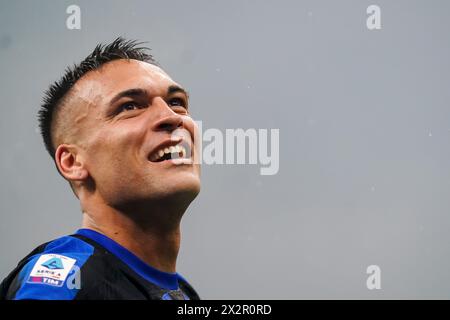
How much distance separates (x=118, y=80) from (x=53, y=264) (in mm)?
Result: 1486

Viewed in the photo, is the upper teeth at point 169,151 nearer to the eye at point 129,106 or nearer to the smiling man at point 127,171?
the smiling man at point 127,171

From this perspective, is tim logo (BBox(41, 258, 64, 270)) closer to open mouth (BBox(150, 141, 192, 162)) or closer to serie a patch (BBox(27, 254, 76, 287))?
serie a patch (BBox(27, 254, 76, 287))

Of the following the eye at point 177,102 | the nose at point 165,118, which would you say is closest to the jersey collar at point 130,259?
the nose at point 165,118

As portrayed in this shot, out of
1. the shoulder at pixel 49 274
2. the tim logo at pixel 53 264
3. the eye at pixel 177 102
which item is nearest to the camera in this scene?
the shoulder at pixel 49 274

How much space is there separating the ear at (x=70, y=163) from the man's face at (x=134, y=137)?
60mm

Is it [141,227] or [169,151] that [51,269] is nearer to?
[141,227]

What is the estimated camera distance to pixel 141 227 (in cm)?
360

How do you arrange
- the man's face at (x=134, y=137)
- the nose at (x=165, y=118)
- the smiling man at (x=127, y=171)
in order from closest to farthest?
1. the smiling man at (x=127, y=171)
2. the man's face at (x=134, y=137)
3. the nose at (x=165, y=118)

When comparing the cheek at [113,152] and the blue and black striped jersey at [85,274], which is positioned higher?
the cheek at [113,152]

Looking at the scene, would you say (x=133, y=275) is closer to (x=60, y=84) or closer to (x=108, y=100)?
(x=108, y=100)

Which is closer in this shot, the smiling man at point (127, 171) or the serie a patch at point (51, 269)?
the serie a patch at point (51, 269)

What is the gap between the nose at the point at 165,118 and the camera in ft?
12.0
